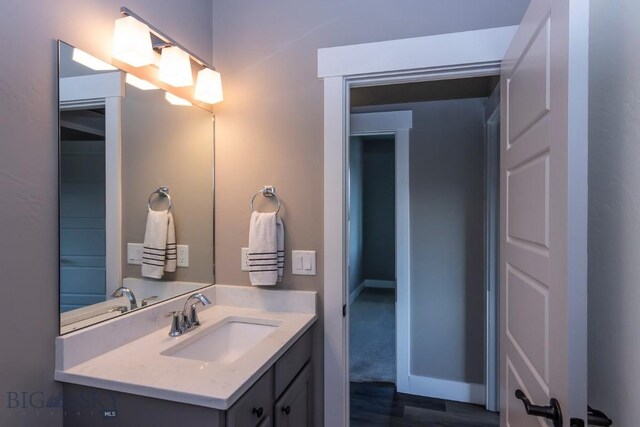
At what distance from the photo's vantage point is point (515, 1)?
4.46 ft

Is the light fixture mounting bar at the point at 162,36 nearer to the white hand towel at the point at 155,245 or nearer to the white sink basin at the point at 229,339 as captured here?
the white hand towel at the point at 155,245

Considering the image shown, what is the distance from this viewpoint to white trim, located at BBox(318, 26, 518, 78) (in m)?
1.36

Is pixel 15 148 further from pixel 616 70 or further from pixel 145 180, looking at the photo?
pixel 616 70

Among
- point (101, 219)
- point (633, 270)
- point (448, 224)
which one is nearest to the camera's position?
point (633, 270)

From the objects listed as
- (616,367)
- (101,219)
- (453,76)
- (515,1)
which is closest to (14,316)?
(101,219)

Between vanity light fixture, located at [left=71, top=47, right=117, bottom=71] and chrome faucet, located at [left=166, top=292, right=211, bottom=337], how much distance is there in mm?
A: 904

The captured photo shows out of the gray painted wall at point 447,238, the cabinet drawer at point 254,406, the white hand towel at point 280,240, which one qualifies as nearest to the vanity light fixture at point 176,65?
the white hand towel at point 280,240

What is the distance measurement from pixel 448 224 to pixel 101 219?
2.15 metres

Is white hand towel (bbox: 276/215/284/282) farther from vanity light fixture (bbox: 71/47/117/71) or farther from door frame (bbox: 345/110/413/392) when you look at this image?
door frame (bbox: 345/110/413/392)

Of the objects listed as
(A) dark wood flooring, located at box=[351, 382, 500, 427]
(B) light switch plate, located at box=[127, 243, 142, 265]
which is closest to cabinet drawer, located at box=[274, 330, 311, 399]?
(B) light switch plate, located at box=[127, 243, 142, 265]

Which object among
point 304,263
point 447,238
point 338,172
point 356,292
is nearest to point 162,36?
point 338,172

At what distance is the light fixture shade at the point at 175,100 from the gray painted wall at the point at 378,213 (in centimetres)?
450

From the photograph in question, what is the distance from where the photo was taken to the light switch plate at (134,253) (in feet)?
4.34

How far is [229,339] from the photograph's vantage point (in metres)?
1.54
